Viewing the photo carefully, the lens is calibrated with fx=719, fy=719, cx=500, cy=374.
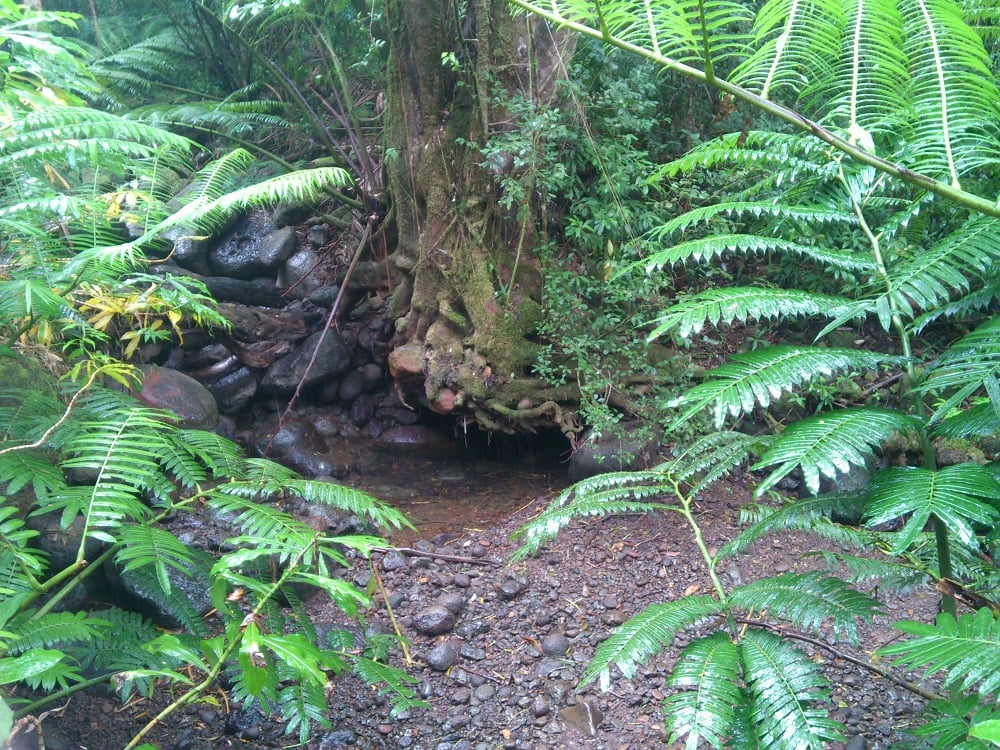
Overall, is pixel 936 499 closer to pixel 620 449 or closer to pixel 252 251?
pixel 620 449

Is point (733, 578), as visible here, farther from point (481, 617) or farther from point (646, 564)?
point (481, 617)

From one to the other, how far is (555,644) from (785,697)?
2.03 meters

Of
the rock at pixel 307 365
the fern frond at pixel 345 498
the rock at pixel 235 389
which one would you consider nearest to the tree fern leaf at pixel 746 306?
the fern frond at pixel 345 498

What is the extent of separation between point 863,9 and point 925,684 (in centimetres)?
220

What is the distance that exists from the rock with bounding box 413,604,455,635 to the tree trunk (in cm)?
154

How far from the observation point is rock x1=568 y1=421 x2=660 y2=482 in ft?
13.3

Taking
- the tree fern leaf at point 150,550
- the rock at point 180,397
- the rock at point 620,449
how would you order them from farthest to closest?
the rock at point 180,397 → the rock at point 620,449 → the tree fern leaf at point 150,550

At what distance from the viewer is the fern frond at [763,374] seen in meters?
1.20

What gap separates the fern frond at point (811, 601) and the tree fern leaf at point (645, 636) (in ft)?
0.29

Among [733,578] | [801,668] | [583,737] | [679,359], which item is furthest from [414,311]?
[801,668]

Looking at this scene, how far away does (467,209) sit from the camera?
484 cm

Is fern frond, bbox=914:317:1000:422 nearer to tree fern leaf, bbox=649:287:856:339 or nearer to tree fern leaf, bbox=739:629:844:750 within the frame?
tree fern leaf, bbox=649:287:856:339

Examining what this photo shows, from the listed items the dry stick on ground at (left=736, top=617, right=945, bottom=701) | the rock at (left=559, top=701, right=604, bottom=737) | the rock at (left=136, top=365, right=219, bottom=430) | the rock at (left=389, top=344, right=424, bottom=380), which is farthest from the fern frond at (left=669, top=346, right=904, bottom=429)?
the rock at (left=136, top=365, right=219, bottom=430)

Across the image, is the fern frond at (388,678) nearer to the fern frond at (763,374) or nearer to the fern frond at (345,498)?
the fern frond at (345,498)
